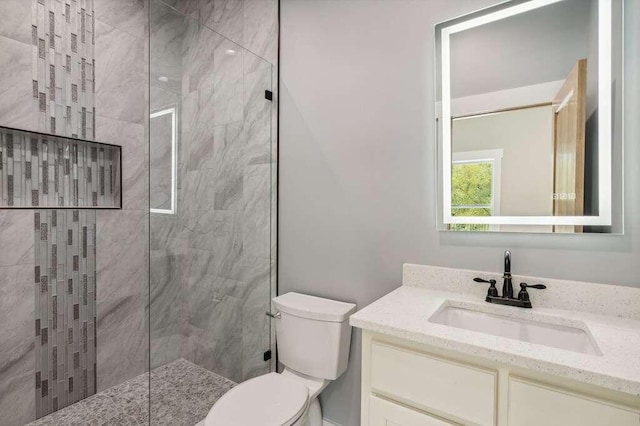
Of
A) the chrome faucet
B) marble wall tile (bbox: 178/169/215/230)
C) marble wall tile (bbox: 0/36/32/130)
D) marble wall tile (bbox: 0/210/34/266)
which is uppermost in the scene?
marble wall tile (bbox: 0/36/32/130)

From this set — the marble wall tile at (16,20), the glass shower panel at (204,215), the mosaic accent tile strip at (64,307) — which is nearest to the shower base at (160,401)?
the glass shower panel at (204,215)

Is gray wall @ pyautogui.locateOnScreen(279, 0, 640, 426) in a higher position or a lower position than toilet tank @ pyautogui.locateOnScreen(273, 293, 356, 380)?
higher

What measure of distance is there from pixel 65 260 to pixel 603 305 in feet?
8.75

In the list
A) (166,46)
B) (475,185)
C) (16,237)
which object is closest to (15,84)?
(16,237)

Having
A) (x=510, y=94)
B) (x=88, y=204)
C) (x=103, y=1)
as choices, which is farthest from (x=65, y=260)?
(x=510, y=94)

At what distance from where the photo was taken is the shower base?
1.45 meters

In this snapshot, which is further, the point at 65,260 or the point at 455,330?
the point at 65,260

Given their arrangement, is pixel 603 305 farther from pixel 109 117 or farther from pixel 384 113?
pixel 109 117

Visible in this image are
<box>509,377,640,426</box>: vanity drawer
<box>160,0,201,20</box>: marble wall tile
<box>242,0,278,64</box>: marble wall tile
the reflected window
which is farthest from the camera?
<box>160,0,201,20</box>: marble wall tile

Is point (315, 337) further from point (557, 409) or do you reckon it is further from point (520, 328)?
point (557, 409)

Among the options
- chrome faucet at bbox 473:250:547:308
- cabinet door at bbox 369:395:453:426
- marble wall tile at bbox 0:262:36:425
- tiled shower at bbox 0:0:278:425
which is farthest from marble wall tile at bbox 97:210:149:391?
chrome faucet at bbox 473:250:547:308

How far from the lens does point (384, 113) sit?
59.5 inches

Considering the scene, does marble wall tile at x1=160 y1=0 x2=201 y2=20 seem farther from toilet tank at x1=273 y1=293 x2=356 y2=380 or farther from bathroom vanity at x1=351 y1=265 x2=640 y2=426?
bathroom vanity at x1=351 y1=265 x2=640 y2=426

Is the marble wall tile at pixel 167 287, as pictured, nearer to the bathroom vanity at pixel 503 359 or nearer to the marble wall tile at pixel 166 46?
the marble wall tile at pixel 166 46
